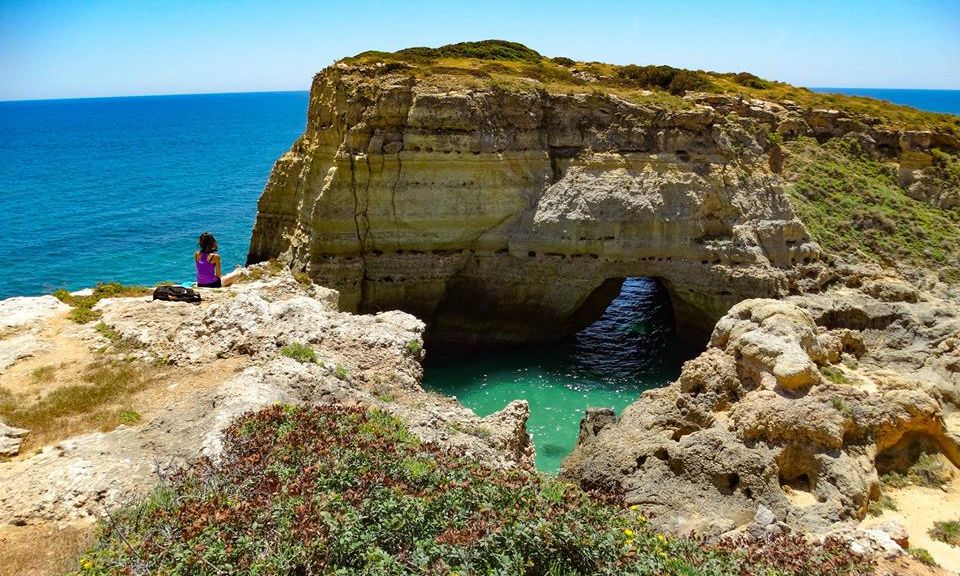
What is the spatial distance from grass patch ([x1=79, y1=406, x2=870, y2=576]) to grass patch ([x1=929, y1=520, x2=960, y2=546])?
14.1 ft

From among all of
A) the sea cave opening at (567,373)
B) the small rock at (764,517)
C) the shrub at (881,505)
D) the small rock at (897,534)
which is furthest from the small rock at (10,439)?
the shrub at (881,505)

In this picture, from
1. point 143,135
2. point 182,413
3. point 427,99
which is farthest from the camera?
point 143,135

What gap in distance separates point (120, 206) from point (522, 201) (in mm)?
47558

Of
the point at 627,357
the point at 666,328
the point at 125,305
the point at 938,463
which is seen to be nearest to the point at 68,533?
the point at 125,305

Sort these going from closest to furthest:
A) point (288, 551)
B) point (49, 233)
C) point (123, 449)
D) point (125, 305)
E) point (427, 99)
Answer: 1. point (288, 551)
2. point (123, 449)
3. point (125, 305)
4. point (427, 99)
5. point (49, 233)

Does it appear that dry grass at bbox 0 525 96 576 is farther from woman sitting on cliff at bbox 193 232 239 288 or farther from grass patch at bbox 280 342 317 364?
woman sitting on cliff at bbox 193 232 239 288

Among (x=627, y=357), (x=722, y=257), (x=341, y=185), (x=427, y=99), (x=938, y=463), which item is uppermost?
(x=427, y=99)

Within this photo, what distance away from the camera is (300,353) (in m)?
14.5

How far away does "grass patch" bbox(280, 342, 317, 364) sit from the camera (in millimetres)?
14383

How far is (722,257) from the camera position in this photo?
26.1 m

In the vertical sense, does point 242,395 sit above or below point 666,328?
above

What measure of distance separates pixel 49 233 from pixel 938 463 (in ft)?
179

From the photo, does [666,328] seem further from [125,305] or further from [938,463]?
[125,305]

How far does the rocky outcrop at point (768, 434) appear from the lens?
13.5 m
